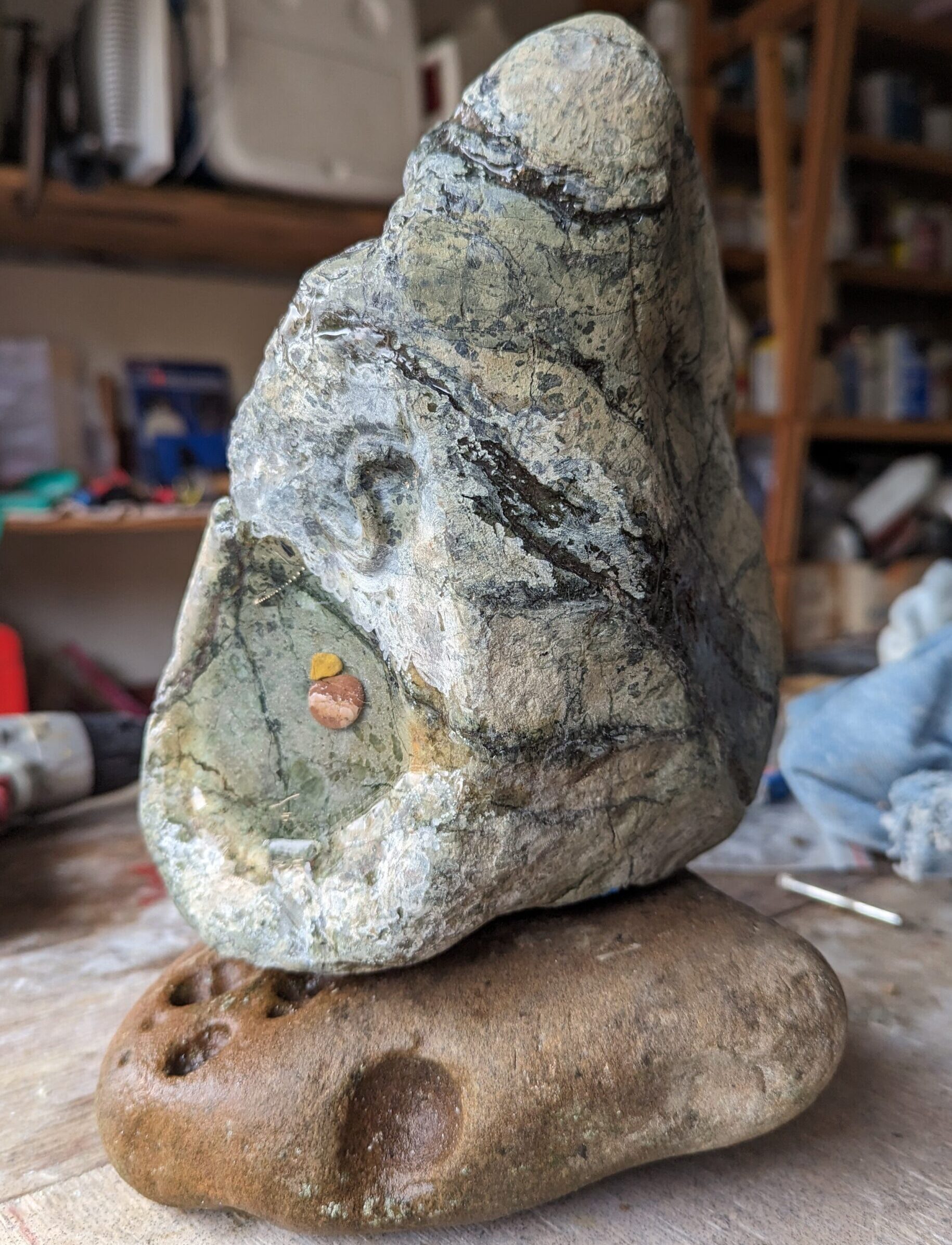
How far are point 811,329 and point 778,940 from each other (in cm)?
234

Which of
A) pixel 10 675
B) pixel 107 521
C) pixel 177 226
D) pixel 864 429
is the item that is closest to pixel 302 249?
pixel 177 226

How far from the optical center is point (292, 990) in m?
0.95

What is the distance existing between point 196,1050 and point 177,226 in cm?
195

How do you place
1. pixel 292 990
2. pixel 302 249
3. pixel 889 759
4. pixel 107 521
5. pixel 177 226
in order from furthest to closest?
pixel 302 249 → pixel 177 226 → pixel 107 521 → pixel 889 759 → pixel 292 990

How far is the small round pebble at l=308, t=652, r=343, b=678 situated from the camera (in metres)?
0.98

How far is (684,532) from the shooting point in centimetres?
92

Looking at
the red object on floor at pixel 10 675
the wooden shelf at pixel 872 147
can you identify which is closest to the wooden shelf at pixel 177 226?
the red object on floor at pixel 10 675

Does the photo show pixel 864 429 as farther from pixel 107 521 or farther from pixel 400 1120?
pixel 400 1120

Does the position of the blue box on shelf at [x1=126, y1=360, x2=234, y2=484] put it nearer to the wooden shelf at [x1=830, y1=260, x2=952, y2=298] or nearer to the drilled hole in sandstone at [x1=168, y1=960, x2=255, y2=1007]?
the drilled hole in sandstone at [x1=168, y1=960, x2=255, y2=1007]

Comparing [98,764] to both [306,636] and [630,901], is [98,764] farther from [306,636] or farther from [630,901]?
[630,901]

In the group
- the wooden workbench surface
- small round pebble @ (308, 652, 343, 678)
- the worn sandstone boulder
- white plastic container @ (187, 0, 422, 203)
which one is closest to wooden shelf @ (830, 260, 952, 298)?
white plastic container @ (187, 0, 422, 203)

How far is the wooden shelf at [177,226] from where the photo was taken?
2.14 metres

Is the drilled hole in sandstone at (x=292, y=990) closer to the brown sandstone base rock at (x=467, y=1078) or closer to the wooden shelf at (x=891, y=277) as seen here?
the brown sandstone base rock at (x=467, y=1078)

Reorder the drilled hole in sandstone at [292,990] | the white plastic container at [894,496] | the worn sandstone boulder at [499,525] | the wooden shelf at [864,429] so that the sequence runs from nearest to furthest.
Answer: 1. the worn sandstone boulder at [499,525]
2. the drilled hole in sandstone at [292,990]
3. the wooden shelf at [864,429]
4. the white plastic container at [894,496]
